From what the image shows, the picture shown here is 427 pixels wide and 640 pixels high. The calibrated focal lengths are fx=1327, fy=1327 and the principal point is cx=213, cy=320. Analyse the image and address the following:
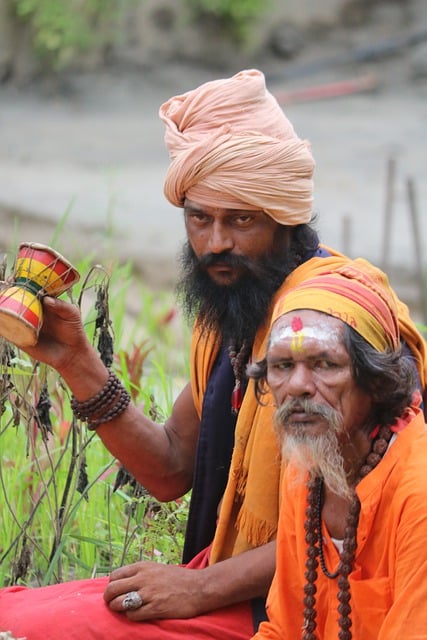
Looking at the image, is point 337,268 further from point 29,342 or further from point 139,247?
point 139,247

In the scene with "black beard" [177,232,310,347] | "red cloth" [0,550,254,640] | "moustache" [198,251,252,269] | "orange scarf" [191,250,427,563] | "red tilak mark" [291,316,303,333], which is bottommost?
"red cloth" [0,550,254,640]

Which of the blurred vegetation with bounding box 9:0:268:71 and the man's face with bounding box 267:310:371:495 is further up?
the blurred vegetation with bounding box 9:0:268:71

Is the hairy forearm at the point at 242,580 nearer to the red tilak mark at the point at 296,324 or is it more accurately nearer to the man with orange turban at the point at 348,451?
the man with orange turban at the point at 348,451

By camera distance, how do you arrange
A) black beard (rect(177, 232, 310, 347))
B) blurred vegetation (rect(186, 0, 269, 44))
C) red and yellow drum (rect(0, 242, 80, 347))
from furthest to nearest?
1. blurred vegetation (rect(186, 0, 269, 44))
2. black beard (rect(177, 232, 310, 347))
3. red and yellow drum (rect(0, 242, 80, 347))

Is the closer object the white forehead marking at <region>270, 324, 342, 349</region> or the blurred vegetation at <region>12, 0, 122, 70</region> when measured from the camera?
the white forehead marking at <region>270, 324, 342, 349</region>

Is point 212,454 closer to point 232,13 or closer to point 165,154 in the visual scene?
point 165,154

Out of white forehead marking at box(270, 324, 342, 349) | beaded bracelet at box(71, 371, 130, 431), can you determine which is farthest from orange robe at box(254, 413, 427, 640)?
beaded bracelet at box(71, 371, 130, 431)

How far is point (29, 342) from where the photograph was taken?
318cm

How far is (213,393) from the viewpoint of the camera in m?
3.46

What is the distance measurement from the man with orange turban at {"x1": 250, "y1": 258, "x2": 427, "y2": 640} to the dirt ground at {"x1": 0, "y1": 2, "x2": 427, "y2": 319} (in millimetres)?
4808

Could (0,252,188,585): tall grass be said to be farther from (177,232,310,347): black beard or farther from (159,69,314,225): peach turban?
(159,69,314,225): peach turban

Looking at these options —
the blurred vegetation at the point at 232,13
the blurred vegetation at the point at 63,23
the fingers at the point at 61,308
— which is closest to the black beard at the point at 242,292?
the fingers at the point at 61,308

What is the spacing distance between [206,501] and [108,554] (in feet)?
2.84

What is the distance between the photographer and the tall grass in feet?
12.1
